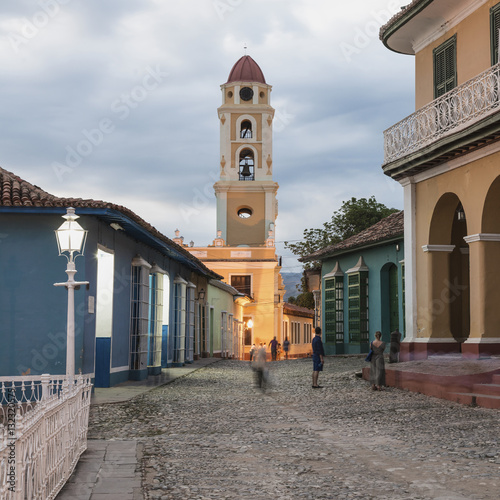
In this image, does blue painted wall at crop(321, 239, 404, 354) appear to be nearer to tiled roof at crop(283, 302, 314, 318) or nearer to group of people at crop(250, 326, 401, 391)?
group of people at crop(250, 326, 401, 391)

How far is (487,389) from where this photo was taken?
456 inches

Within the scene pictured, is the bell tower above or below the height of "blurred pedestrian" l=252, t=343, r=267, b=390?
above

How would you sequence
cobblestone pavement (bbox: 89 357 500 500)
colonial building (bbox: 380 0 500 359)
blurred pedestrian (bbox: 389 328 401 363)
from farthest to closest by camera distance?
1. blurred pedestrian (bbox: 389 328 401 363)
2. colonial building (bbox: 380 0 500 359)
3. cobblestone pavement (bbox: 89 357 500 500)

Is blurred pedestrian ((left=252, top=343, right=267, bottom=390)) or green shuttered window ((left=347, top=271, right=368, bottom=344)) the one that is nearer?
blurred pedestrian ((left=252, top=343, right=267, bottom=390))

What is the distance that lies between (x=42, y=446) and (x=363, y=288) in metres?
21.6

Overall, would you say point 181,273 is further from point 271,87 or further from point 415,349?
point 271,87

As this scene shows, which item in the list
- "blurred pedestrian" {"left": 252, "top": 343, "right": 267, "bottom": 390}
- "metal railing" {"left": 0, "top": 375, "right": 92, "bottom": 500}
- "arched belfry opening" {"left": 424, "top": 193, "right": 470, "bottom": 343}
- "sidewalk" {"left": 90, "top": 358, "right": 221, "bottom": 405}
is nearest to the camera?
"metal railing" {"left": 0, "top": 375, "right": 92, "bottom": 500}

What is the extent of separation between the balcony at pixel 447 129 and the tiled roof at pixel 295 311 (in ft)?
121

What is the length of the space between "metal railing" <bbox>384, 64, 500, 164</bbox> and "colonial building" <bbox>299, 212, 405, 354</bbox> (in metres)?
6.48

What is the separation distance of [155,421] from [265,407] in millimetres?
2436

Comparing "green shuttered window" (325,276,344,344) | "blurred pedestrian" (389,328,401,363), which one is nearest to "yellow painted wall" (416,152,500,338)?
"blurred pedestrian" (389,328,401,363)

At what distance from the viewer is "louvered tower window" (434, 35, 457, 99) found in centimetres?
1584

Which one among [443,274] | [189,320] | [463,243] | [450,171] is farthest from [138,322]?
[189,320]

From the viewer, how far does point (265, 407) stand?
1245 cm
